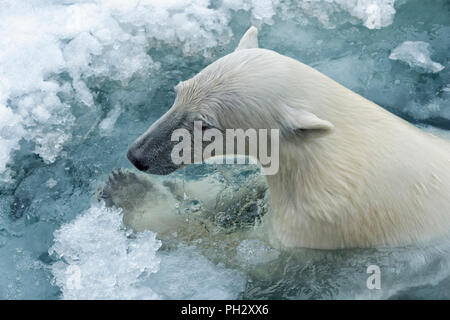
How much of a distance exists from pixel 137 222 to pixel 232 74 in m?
1.34

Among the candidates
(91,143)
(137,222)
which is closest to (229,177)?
(137,222)

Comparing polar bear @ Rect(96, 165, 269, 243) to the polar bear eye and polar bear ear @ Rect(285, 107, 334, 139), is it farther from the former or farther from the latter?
polar bear ear @ Rect(285, 107, 334, 139)

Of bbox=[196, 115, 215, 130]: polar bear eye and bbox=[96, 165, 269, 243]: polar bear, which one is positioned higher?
bbox=[196, 115, 215, 130]: polar bear eye

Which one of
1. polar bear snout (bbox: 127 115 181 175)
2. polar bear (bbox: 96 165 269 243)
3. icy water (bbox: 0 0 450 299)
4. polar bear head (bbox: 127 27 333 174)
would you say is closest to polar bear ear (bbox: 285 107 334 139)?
polar bear head (bbox: 127 27 333 174)

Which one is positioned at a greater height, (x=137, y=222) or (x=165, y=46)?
(x=165, y=46)

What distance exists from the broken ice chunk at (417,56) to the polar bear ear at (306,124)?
2.69 meters

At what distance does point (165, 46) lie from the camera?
5016 millimetres

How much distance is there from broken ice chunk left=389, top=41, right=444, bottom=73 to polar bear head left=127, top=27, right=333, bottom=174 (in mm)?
2502

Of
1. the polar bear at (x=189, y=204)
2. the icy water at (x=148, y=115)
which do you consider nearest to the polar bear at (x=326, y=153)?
the icy water at (x=148, y=115)

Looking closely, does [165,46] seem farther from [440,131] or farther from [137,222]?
[440,131]

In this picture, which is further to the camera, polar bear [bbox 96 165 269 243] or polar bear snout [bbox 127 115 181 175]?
polar bear [bbox 96 165 269 243]

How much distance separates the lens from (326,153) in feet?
9.10

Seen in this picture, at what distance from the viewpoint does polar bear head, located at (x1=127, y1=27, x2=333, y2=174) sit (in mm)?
2680

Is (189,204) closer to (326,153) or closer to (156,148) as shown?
(156,148)
